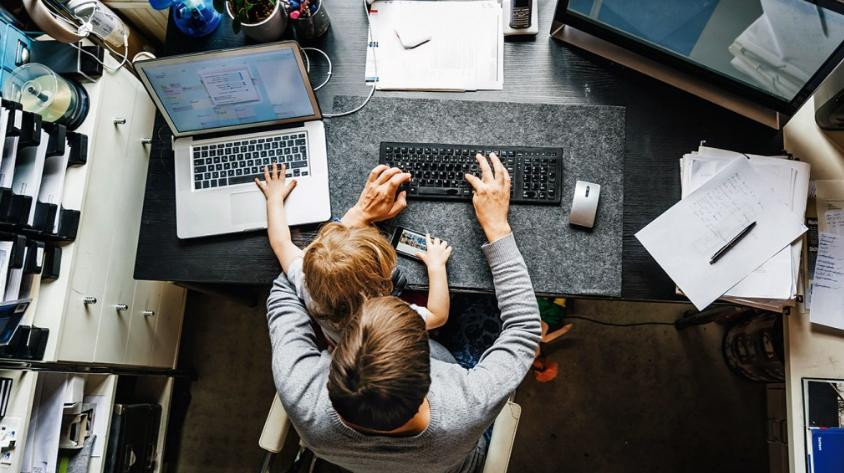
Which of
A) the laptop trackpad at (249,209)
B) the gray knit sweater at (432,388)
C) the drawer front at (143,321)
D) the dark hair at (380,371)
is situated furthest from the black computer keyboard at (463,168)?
the drawer front at (143,321)

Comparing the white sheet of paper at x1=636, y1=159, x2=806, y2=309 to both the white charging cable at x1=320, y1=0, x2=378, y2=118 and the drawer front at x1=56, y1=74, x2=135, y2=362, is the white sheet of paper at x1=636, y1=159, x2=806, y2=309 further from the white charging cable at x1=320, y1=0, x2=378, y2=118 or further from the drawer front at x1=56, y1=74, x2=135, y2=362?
the drawer front at x1=56, y1=74, x2=135, y2=362

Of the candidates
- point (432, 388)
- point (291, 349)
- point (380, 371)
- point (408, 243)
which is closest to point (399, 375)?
point (380, 371)

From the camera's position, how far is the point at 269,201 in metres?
1.14

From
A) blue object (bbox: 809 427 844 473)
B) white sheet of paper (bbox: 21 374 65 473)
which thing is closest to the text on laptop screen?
white sheet of paper (bbox: 21 374 65 473)

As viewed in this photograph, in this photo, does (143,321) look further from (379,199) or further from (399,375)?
(399,375)

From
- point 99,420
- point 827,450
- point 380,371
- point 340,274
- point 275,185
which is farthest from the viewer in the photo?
point 99,420

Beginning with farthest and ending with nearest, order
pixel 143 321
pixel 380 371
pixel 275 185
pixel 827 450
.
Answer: pixel 143 321
pixel 275 185
pixel 827 450
pixel 380 371

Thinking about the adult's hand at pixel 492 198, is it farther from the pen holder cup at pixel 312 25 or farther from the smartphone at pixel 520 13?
the pen holder cup at pixel 312 25

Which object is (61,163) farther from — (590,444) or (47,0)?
(590,444)

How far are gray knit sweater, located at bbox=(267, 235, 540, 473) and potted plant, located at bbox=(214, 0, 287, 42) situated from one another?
0.53 meters

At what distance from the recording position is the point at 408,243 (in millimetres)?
1132

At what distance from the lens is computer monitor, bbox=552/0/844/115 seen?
0.92 metres

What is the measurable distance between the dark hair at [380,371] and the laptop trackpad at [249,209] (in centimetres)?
45

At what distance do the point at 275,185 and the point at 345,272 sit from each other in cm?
32
